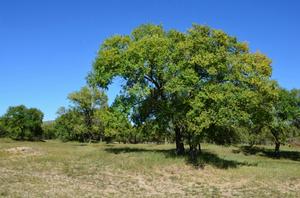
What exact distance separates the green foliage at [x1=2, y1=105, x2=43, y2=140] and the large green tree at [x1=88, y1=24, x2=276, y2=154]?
230ft

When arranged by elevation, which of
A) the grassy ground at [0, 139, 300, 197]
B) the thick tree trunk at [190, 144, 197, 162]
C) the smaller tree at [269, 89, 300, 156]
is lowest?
the grassy ground at [0, 139, 300, 197]

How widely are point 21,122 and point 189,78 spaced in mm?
84342

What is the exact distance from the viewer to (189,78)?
43.9 meters

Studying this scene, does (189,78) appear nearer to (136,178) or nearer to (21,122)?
(136,178)

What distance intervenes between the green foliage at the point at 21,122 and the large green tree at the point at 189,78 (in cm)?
7014

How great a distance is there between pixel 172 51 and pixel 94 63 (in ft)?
37.1

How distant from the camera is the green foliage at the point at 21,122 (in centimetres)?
11669

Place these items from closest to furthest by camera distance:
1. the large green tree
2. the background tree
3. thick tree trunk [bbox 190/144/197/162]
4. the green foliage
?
the large green tree
thick tree trunk [bbox 190/144/197/162]
the background tree
the green foliage

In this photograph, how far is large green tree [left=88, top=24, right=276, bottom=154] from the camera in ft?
142

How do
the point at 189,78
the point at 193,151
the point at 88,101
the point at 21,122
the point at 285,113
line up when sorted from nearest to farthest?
1. the point at 189,78
2. the point at 193,151
3. the point at 285,113
4. the point at 88,101
5. the point at 21,122

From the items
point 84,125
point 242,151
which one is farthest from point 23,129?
point 242,151

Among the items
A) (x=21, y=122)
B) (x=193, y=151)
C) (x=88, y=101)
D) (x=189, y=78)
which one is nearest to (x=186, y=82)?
(x=189, y=78)

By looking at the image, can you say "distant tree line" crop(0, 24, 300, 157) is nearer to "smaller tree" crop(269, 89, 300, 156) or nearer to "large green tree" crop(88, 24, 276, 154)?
"large green tree" crop(88, 24, 276, 154)

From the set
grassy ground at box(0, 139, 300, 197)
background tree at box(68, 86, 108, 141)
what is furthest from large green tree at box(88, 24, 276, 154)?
background tree at box(68, 86, 108, 141)
